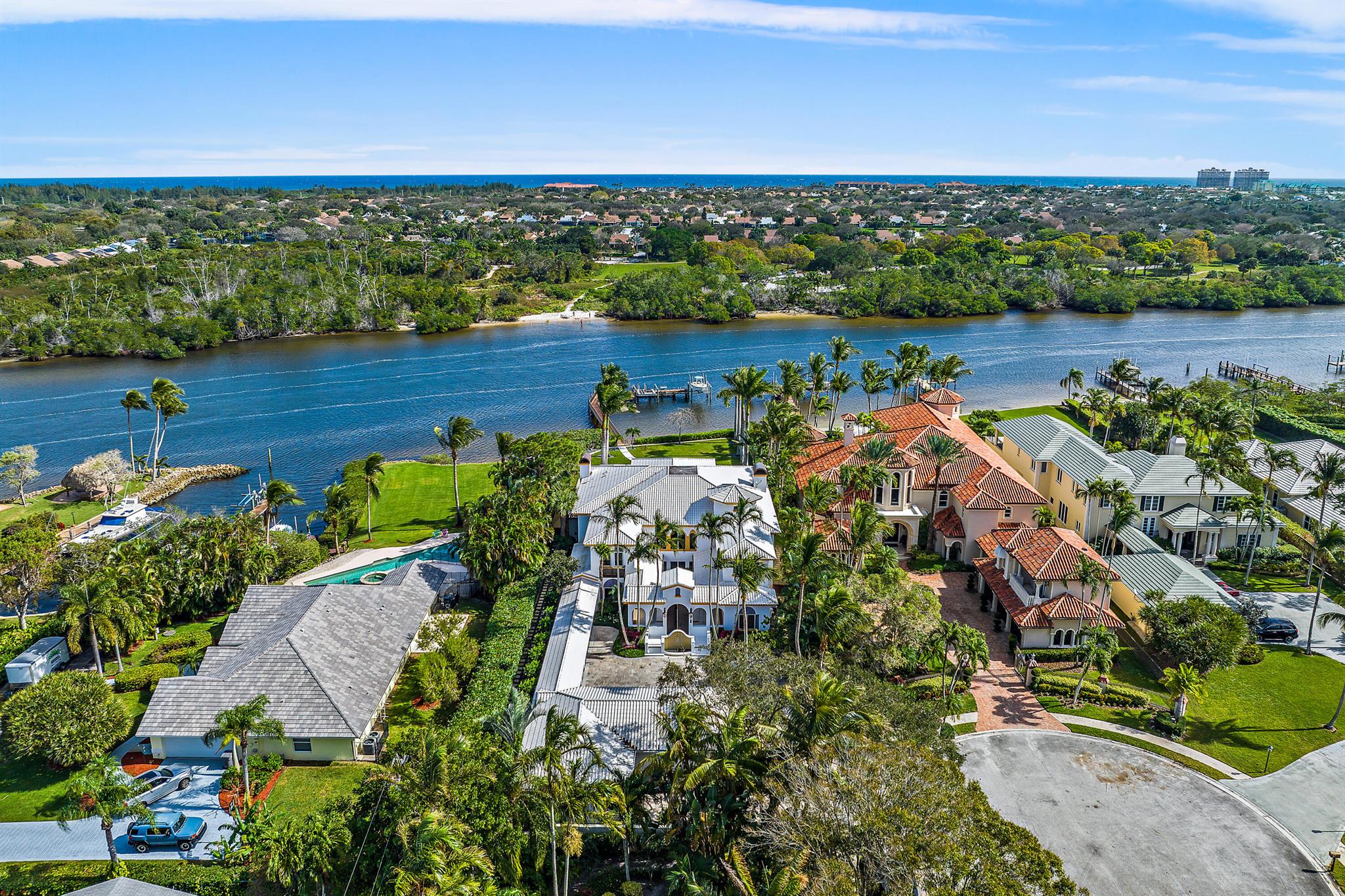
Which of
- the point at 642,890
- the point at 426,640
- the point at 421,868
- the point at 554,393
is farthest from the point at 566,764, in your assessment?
the point at 554,393

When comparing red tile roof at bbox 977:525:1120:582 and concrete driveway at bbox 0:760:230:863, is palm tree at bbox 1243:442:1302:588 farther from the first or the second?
concrete driveway at bbox 0:760:230:863

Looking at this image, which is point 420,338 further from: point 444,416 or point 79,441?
point 79,441

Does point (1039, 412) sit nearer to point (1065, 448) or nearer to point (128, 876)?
point (1065, 448)

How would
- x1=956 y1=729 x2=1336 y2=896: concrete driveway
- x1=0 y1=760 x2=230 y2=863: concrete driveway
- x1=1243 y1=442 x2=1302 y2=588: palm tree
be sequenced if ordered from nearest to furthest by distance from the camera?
1. x1=956 y1=729 x2=1336 y2=896: concrete driveway
2. x1=0 y1=760 x2=230 y2=863: concrete driveway
3. x1=1243 y1=442 x2=1302 y2=588: palm tree

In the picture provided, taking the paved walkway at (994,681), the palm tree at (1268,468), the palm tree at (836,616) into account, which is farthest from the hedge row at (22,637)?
the palm tree at (1268,468)

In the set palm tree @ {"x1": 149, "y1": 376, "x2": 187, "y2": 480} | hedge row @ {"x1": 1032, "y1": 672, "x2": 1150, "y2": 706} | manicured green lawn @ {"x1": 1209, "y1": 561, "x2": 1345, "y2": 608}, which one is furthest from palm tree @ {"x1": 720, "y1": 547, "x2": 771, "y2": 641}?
palm tree @ {"x1": 149, "y1": 376, "x2": 187, "y2": 480}

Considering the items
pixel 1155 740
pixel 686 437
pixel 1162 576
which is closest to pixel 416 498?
pixel 686 437
